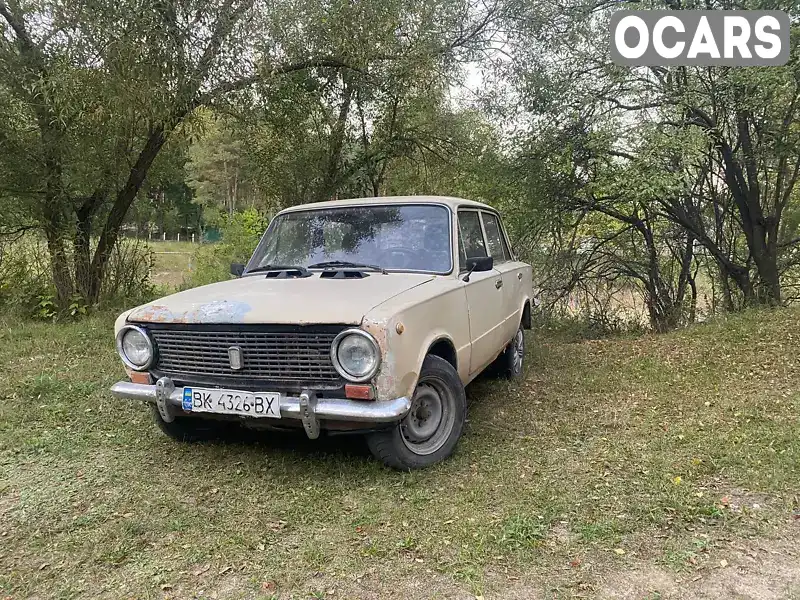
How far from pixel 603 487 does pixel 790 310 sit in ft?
20.5

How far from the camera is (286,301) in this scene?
3.35m

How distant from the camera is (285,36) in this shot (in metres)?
7.53

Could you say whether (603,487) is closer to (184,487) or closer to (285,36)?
(184,487)

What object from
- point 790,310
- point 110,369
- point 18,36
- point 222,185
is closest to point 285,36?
point 18,36

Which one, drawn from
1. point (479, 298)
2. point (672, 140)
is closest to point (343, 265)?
point (479, 298)

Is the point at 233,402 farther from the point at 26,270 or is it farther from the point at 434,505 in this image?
the point at 26,270

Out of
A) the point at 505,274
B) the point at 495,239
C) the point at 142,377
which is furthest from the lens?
the point at 495,239

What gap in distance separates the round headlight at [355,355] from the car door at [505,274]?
213cm

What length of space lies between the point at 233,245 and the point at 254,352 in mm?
13900

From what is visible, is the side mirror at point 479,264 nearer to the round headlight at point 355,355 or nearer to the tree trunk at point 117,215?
the round headlight at point 355,355

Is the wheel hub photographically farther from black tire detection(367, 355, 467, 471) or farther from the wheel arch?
the wheel arch

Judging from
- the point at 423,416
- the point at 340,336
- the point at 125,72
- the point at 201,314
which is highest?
the point at 125,72

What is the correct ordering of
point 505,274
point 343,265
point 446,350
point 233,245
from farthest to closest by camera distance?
1. point 233,245
2. point 505,274
3. point 343,265
4. point 446,350

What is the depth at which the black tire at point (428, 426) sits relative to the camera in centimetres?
344
